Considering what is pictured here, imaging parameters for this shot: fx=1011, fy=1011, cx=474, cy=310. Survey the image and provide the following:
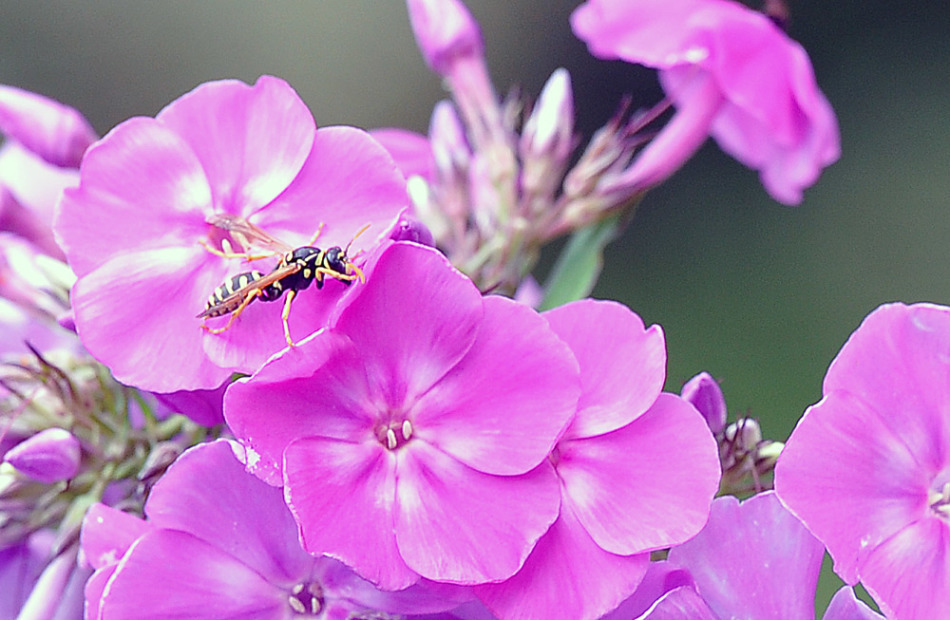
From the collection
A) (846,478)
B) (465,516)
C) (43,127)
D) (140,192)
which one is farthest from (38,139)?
(846,478)

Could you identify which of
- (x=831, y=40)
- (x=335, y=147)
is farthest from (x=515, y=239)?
(x=831, y=40)

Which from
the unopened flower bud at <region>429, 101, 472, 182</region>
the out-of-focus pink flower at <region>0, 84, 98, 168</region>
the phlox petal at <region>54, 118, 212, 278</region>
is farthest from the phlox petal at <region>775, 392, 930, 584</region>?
the out-of-focus pink flower at <region>0, 84, 98, 168</region>

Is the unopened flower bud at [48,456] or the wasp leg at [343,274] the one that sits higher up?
the wasp leg at [343,274]

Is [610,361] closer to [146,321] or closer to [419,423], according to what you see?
[419,423]

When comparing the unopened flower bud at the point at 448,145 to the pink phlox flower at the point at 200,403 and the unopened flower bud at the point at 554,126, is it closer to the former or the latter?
the unopened flower bud at the point at 554,126

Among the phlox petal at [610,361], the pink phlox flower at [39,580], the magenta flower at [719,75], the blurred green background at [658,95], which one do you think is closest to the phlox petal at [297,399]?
the phlox petal at [610,361]

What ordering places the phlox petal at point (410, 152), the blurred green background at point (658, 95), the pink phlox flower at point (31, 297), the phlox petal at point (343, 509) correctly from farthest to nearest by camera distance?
the blurred green background at point (658, 95) → the phlox petal at point (410, 152) → the pink phlox flower at point (31, 297) → the phlox petal at point (343, 509)
